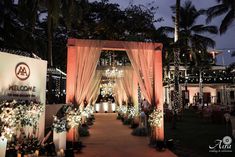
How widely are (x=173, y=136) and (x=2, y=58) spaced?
6903 mm

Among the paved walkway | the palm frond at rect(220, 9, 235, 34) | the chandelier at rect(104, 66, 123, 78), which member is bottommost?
the paved walkway

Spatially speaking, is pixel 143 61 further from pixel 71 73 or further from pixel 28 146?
pixel 28 146

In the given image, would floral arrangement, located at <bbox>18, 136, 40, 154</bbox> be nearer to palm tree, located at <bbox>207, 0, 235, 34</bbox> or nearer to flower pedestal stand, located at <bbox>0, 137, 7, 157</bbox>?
flower pedestal stand, located at <bbox>0, 137, 7, 157</bbox>

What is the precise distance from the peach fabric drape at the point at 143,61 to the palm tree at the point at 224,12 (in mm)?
11347

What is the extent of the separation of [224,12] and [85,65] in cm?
1500

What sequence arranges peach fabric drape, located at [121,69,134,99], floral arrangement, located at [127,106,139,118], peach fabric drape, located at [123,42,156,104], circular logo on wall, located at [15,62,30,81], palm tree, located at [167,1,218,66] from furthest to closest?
palm tree, located at [167,1,218,66], peach fabric drape, located at [121,69,134,99], floral arrangement, located at [127,106,139,118], peach fabric drape, located at [123,42,156,104], circular logo on wall, located at [15,62,30,81]

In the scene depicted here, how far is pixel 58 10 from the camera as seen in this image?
38.9ft

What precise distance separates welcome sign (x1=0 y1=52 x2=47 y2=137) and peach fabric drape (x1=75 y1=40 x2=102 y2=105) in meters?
1.21

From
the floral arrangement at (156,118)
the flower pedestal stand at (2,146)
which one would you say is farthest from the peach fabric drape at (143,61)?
the flower pedestal stand at (2,146)

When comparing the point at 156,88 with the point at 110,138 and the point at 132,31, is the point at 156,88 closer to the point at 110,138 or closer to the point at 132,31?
the point at 110,138

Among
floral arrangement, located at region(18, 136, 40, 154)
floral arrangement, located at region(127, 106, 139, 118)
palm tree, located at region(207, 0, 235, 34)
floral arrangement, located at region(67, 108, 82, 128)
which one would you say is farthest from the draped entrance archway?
palm tree, located at region(207, 0, 235, 34)

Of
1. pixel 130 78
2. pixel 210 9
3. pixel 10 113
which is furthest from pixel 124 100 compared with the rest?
pixel 10 113

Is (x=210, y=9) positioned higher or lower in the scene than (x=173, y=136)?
higher

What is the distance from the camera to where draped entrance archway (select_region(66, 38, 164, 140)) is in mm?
8617
